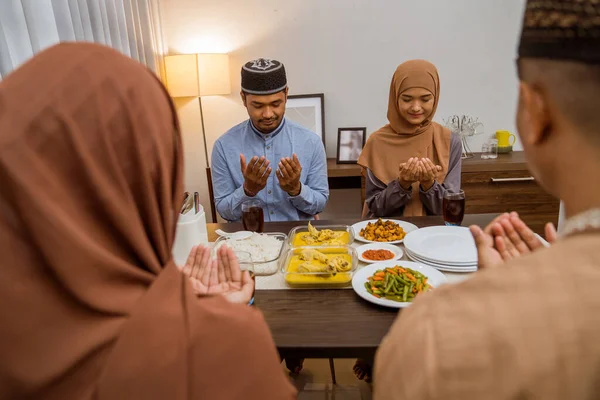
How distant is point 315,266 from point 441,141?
1359 millimetres

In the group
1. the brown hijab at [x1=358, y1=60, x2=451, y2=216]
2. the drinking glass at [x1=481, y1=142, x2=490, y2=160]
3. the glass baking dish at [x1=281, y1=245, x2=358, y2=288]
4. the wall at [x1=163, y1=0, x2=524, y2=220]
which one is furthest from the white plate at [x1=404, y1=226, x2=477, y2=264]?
the wall at [x1=163, y1=0, x2=524, y2=220]

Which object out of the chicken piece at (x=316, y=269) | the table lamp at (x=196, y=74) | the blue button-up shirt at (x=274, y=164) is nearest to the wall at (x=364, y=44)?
the table lamp at (x=196, y=74)

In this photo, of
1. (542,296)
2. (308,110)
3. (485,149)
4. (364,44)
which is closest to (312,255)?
(542,296)

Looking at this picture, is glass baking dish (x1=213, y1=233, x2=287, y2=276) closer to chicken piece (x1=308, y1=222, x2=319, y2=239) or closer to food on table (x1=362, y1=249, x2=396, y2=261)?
chicken piece (x1=308, y1=222, x2=319, y2=239)

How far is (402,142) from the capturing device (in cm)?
231

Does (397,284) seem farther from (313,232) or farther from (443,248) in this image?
(313,232)

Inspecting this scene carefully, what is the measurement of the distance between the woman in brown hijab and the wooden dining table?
36.7 inches

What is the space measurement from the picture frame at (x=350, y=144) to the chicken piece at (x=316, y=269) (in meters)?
2.25

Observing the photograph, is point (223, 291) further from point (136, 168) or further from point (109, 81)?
point (109, 81)

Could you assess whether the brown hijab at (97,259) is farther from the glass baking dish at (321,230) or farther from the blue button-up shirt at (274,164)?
the blue button-up shirt at (274,164)

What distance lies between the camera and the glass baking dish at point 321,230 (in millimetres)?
1538

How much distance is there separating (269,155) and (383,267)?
1.34 m

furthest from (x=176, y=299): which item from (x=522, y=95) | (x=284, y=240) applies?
(x=284, y=240)

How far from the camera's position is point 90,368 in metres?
0.59
